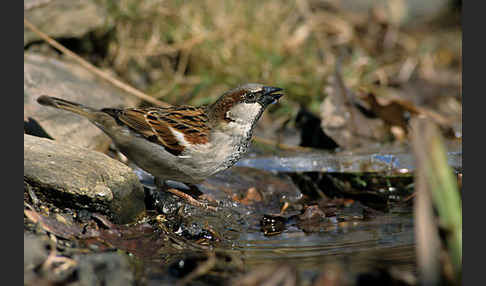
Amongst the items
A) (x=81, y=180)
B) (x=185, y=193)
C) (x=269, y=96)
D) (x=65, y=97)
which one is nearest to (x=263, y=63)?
(x=65, y=97)

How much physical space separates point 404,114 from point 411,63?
2738mm

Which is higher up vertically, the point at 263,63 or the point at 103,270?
the point at 263,63

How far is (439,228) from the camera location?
1925mm

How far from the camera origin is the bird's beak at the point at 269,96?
4.21 meters

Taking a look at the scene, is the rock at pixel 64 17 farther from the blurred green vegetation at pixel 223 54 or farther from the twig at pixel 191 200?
the twig at pixel 191 200

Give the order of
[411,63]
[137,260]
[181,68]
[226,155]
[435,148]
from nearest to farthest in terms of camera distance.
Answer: [435,148] → [137,260] → [226,155] → [181,68] → [411,63]

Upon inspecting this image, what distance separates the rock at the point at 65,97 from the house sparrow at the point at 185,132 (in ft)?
1.07

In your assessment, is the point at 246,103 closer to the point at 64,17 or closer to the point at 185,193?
the point at 185,193

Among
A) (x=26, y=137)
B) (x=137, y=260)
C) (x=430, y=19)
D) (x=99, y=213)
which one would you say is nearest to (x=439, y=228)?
(x=137, y=260)

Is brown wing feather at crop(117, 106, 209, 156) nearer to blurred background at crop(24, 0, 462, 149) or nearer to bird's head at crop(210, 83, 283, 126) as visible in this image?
bird's head at crop(210, 83, 283, 126)

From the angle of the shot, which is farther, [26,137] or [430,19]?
[430,19]

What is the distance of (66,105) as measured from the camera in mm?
4195

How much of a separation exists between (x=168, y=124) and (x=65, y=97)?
136 cm

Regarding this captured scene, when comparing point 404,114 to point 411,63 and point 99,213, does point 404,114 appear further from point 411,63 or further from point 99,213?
point 99,213
